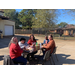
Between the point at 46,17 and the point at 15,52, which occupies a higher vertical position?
the point at 46,17

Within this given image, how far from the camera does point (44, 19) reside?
25.1 meters

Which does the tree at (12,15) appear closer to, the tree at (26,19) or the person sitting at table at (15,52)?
the tree at (26,19)

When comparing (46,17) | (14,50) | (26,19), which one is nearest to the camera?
(14,50)

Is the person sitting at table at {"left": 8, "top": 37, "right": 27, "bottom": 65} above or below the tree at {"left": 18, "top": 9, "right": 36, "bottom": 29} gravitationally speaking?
below

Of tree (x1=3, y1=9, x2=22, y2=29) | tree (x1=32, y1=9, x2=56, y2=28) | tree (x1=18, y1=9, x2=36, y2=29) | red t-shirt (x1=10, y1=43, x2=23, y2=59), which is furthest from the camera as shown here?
tree (x1=3, y1=9, x2=22, y2=29)

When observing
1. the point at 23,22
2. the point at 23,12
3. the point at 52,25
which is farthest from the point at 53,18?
the point at 23,12

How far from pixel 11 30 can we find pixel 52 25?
39.4ft

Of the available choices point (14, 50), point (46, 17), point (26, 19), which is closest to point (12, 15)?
point (26, 19)

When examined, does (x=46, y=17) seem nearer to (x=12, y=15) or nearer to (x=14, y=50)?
(x=12, y=15)

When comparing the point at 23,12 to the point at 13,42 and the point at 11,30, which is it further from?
the point at 13,42

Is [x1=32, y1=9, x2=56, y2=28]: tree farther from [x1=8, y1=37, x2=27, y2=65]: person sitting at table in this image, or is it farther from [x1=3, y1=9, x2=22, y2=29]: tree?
[x1=8, y1=37, x2=27, y2=65]: person sitting at table

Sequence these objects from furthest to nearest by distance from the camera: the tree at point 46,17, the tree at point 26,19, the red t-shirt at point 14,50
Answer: the tree at point 26,19 < the tree at point 46,17 < the red t-shirt at point 14,50

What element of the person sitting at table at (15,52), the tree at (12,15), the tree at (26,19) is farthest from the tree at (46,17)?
the person sitting at table at (15,52)

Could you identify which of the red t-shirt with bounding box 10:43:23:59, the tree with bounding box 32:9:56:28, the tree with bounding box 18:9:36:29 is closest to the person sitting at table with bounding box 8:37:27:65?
the red t-shirt with bounding box 10:43:23:59
